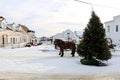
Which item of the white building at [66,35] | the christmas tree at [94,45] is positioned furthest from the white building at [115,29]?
the christmas tree at [94,45]

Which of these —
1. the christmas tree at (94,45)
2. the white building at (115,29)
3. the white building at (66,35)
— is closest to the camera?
the christmas tree at (94,45)

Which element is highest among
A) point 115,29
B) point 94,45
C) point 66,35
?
point 115,29

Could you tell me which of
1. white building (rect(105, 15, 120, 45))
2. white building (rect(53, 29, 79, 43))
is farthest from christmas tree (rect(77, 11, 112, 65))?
white building (rect(53, 29, 79, 43))

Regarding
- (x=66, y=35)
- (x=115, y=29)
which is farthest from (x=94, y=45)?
(x=66, y=35)

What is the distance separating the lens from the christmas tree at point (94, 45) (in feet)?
61.7

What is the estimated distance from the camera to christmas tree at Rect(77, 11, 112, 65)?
18.8m

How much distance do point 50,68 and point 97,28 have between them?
5.35m

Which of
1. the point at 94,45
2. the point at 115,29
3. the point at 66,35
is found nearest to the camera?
the point at 94,45

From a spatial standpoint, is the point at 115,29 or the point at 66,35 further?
the point at 66,35

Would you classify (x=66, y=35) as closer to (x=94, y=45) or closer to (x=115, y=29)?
(x=115, y=29)

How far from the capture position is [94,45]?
19125mm

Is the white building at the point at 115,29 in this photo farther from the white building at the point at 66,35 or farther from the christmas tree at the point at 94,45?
the christmas tree at the point at 94,45

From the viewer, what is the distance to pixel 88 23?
19.8 m

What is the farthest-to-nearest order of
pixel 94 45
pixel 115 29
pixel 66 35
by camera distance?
1. pixel 66 35
2. pixel 115 29
3. pixel 94 45
